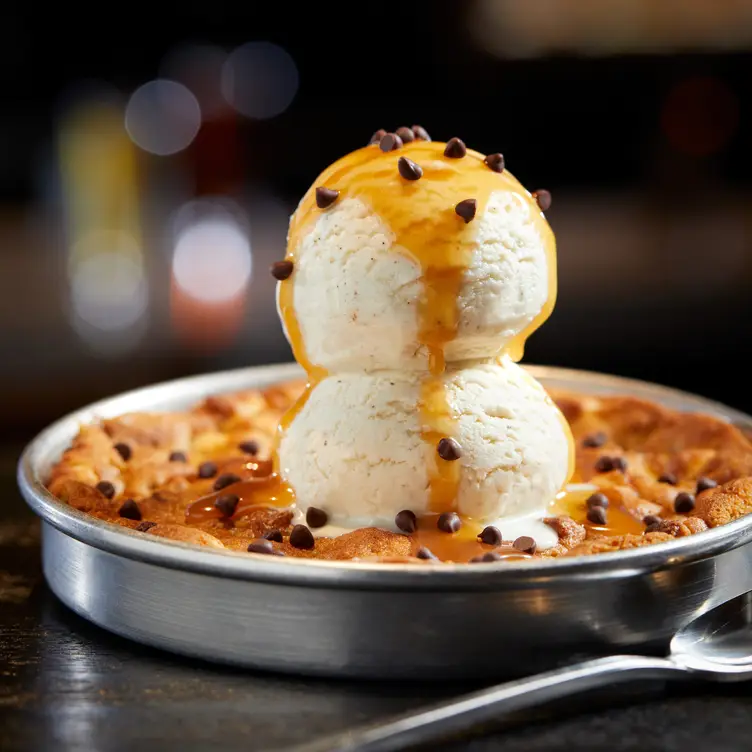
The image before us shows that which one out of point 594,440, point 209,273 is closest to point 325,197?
point 594,440

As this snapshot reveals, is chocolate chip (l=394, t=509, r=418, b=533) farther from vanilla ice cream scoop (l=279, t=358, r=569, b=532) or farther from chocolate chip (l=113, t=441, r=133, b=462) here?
chocolate chip (l=113, t=441, r=133, b=462)

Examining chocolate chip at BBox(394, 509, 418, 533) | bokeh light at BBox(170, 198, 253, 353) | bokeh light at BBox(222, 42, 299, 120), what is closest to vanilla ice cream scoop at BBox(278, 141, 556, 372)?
chocolate chip at BBox(394, 509, 418, 533)

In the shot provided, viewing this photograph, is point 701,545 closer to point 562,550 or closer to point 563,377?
point 562,550

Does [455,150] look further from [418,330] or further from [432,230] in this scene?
[418,330]

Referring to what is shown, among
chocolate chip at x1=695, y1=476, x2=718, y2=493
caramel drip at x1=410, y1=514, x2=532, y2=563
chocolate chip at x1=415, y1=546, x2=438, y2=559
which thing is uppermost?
chocolate chip at x1=415, y1=546, x2=438, y2=559

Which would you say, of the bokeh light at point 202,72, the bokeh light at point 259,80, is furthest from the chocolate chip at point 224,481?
Answer: the bokeh light at point 202,72

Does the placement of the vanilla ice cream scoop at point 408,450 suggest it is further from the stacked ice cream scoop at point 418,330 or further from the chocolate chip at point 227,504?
the chocolate chip at point 227,504
